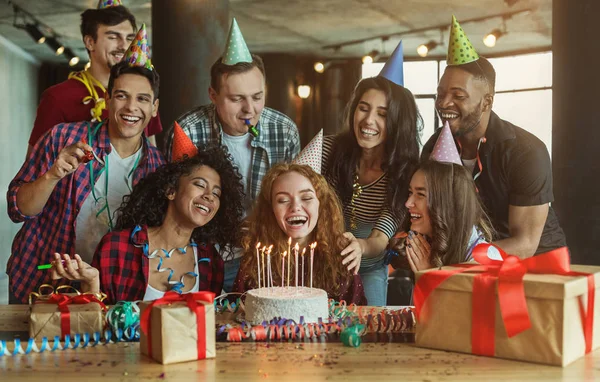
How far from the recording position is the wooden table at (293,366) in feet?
5.05

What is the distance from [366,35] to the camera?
702 cm

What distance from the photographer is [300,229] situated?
243cm

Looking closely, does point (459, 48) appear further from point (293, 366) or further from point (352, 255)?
point (293, 366)

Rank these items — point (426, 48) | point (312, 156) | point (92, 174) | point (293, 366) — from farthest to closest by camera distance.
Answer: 1. point (426, 48)
2. point (92, 174)
3. point (312, 156)
4. point (293, 366)

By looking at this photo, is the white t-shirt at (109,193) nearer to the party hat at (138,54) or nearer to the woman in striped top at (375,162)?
the party hat at (138,54)

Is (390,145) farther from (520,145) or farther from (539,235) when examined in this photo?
(539,235)

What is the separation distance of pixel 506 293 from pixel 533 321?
89 mm

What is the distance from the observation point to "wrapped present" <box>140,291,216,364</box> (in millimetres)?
1634

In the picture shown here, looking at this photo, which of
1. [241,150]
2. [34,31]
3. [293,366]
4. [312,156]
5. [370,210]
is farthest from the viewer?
[34,31]

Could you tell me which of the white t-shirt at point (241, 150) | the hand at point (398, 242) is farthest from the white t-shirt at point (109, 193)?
the hand at point (398, 242)

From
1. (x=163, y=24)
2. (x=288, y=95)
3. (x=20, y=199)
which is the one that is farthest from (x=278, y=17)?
(x=20, y=199)

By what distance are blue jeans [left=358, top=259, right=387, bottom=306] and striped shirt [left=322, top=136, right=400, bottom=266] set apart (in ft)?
0.16

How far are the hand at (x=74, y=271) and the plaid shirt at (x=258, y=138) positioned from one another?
1101mm

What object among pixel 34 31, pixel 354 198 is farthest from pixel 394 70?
pixel 34 31
